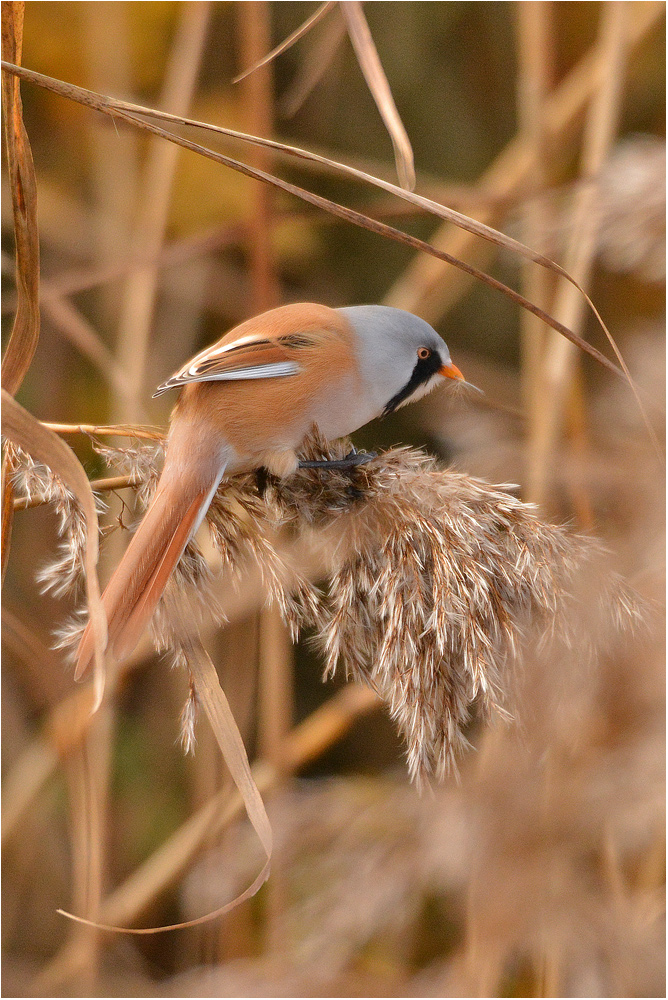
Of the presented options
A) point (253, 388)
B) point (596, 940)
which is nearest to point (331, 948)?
point (596, 940)

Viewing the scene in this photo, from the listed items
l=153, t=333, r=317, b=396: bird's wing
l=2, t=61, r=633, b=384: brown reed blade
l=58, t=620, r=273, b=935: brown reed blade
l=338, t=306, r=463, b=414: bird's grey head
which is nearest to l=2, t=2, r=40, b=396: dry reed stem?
l=2, t=61, r=633, b=384: brown reed blade

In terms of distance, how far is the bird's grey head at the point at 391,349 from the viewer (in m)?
1.83

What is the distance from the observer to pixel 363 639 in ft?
4.37

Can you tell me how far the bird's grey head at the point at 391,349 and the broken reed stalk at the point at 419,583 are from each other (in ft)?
1.41

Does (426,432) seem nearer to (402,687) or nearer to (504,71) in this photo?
(504,71)

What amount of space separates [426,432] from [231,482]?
1644 mm

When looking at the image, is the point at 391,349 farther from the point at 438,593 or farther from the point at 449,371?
the point at 438,593

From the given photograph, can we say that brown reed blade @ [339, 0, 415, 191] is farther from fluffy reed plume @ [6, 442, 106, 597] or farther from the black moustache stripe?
the black moustache stripe

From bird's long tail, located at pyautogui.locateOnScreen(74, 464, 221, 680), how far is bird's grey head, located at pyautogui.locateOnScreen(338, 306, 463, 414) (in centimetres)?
56

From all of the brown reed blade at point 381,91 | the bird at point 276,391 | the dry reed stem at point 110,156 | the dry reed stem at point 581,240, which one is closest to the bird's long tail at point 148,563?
the bird at point 276,391

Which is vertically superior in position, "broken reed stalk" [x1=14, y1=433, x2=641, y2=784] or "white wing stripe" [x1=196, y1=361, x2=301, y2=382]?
"white wing stripe" [x1=196, y1=361, x2=301, y2=382]

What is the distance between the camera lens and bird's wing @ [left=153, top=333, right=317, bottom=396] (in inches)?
A: 63.8

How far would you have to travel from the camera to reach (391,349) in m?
1.84

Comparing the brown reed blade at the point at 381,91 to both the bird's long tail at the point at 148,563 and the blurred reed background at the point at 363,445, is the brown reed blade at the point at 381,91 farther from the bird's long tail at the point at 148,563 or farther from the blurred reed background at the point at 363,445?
the bird's long tail at the point at 148,563
